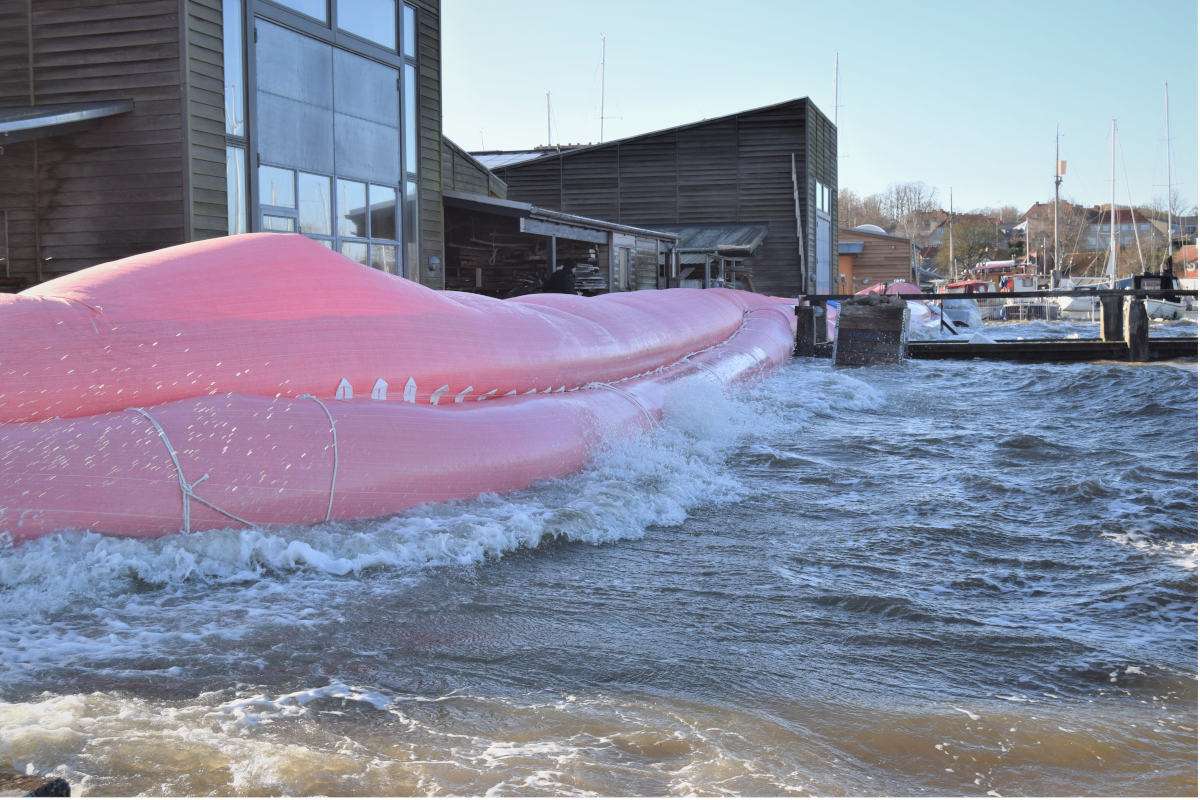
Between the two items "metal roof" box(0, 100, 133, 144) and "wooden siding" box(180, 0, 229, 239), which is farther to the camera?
"wooden siding" box(180, 0, 229, 239)

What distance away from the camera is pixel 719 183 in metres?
28.0

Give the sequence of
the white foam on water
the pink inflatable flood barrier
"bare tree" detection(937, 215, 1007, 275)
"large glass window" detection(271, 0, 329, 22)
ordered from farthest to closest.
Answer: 1. "bare tree" detection(937, 215, 1007, 275)
2. "large glass window" detection(271, 0, 329, 22)
3. the pink inflatable flood barrier
4. the white foam on water

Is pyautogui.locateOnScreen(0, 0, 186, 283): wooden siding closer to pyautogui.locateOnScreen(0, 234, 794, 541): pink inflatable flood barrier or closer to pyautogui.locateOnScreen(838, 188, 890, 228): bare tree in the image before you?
pyautogui.locateOnScreen(0, 234, 794, 541): pink inflatable flood barrier

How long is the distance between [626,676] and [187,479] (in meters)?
2.24

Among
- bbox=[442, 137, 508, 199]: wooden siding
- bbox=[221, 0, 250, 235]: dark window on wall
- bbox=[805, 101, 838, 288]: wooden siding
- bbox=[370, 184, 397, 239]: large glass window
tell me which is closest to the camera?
bbox=[221, 0, 250, 235]: dark window on wall

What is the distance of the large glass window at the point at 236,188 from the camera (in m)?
11.2

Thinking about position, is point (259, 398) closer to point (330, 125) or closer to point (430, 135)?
point (330, 125)

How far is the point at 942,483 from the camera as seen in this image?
6.73 meters

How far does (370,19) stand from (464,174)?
17.3 ft

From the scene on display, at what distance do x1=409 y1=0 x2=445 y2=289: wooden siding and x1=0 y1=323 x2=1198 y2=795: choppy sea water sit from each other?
907cm

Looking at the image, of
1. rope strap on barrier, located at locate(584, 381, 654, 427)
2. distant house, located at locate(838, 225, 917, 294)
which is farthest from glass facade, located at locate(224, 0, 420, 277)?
distant house, located at locate(838, 225, 917, 294)

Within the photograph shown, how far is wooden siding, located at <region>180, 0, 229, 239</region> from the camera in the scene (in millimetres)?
10602

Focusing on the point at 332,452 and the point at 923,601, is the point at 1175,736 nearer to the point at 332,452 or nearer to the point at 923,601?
the point at 923,601

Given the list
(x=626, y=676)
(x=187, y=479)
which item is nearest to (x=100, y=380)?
(x=187, y=479)
